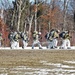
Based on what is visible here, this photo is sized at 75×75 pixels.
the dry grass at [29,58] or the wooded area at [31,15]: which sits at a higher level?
the wooded area at [31,15]

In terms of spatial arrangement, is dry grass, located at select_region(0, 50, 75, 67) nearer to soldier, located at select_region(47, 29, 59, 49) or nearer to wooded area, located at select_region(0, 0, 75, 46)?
soldier, located at select_region(47, 29, 59, 49)

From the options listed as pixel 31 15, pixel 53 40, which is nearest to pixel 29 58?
pixel 53 40

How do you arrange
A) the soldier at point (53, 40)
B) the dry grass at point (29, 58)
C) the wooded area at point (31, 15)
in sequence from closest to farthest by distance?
the dry grass at point (29, 58) < the soldier at point (53, 40) < the wooded area at point (31, 15)

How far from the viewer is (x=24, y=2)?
60.2 meters

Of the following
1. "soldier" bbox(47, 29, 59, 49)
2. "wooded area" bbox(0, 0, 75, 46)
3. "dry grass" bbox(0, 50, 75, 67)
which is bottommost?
"dry grass" bbox(0, 50, 75, 67)

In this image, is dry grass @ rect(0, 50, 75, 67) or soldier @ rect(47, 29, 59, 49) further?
soldier @ rect(47, 29, 59, 49)

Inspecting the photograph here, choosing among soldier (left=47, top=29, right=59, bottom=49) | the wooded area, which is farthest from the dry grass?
the wooded area

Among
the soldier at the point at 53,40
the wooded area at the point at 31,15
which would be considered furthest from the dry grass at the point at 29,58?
the wooded area at the point at 31,15

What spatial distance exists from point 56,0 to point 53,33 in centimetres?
4014

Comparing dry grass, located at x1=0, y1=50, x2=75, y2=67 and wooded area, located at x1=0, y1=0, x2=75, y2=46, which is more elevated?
wooded area, located at x1=0, y1=0, x2=75, y2=46

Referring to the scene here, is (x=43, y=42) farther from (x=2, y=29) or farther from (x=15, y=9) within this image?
(x=15, y=9)

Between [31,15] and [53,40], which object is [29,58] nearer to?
[53,40]

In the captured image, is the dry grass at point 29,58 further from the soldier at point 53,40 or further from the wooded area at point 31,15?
the wooded area at point 31,15

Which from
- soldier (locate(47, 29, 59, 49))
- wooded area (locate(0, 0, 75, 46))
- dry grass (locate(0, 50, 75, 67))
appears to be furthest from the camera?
wooded area (locate(0, 0, 75, 46))
